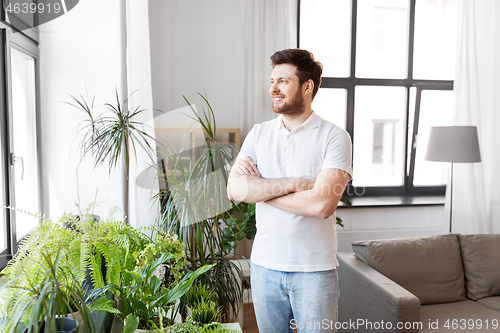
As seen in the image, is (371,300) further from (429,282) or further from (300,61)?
(300,61)

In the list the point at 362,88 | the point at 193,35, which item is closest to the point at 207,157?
the point at 193,35

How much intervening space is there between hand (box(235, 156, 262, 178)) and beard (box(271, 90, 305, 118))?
27 centimetres

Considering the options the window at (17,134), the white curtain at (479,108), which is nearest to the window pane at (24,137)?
the window at (17,134)

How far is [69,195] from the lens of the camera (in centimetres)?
277

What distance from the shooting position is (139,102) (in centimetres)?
280

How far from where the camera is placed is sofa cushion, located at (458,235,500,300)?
2625 mm

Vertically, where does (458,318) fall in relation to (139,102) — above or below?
below

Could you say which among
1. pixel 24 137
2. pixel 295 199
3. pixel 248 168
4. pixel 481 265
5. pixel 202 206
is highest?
pixel 24 137

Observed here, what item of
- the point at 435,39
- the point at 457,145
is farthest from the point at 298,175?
the point at 435,39

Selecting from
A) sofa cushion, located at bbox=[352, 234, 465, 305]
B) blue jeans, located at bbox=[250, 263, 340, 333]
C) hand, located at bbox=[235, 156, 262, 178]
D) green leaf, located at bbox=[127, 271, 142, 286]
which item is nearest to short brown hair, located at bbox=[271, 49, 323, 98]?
hand, located at bbox=[235, 156, 262, 178]

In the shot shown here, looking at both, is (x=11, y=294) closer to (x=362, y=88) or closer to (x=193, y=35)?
(x=193, y=35)

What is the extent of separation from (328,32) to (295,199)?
2.89 metres

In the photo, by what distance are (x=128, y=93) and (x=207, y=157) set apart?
0.89 meters

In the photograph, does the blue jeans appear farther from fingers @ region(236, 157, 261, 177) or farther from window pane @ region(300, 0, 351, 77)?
window pane @ region(300, 0, 351, 77)
